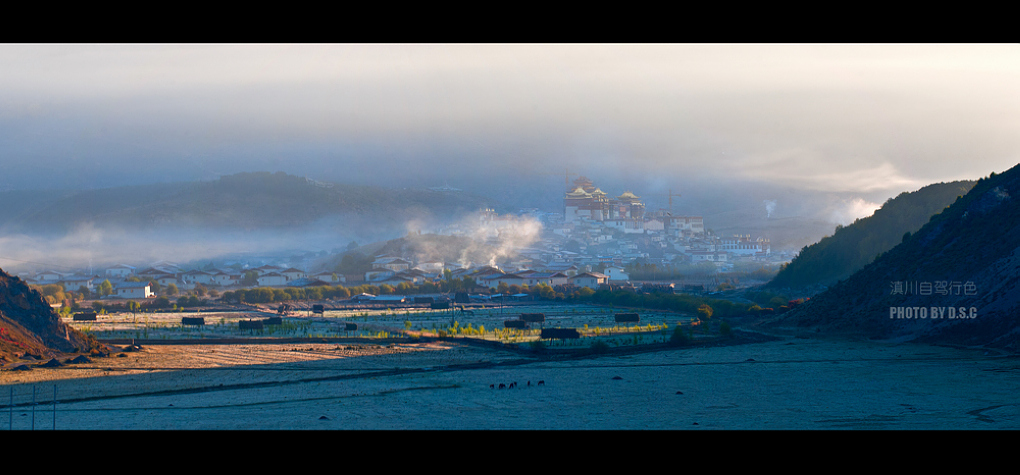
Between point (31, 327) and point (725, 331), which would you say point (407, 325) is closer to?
point (725, 331)

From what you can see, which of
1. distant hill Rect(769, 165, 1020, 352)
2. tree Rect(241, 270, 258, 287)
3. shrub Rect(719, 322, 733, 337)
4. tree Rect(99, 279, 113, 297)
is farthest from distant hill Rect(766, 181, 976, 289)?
tree Rect(99, 279, 113, 297)

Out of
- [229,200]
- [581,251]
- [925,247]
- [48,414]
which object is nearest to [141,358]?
[48,414]

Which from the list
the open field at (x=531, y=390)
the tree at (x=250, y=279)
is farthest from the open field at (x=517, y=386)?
the tree at (x=250, y=279)

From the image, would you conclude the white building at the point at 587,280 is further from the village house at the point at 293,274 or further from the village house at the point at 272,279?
the village house at the point at 293,274

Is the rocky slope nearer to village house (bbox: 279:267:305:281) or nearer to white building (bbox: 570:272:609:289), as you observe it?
white building (bbox: 570:272:609:289)

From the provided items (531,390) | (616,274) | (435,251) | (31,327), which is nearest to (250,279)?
(435,251)
